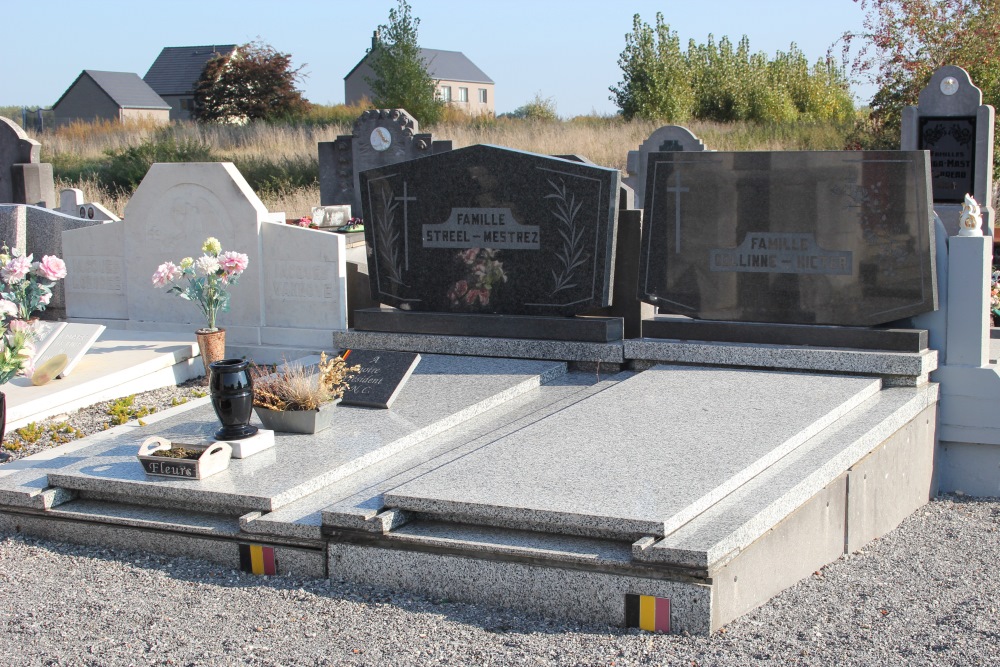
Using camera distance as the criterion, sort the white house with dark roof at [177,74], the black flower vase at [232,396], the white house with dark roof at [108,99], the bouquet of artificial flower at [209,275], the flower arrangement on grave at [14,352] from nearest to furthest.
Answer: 1. the black flower vase at [232,396]
2. the flower arrangement on grave at [14,352]
3. the bouquet of artificial flower at [209,275]
4. the white house with dark roof at [108,99]
5. the white house with dark roof at [177,74]

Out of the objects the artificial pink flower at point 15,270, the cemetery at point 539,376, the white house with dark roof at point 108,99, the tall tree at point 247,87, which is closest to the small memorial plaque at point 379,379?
the cemetery at point 539,376

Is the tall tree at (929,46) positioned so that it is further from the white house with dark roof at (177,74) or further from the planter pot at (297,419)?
the white house with dark roof at (177,74)

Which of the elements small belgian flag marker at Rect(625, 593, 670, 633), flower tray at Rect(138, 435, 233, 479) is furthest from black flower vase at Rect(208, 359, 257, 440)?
small belgian flag marker at Rect(625, 593, 670, 633)

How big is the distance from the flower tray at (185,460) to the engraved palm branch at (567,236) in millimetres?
3023

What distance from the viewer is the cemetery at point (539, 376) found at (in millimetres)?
4109

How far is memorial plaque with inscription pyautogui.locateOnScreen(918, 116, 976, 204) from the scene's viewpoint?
11664mm

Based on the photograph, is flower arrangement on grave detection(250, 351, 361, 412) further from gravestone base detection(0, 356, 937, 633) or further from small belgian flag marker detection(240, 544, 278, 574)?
small belgian flag marker detection(240, 544, 278, 574)

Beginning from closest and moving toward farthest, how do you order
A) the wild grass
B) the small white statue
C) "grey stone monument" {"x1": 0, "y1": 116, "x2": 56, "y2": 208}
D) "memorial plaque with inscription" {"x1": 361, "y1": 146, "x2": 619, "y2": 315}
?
the small white statue → "memorial plaque with inscription" {"x1": 361, "y1": 146, "x2": 619, "y2": 315} → "grey stone monument" {"x1": 0, "y1": 116, "x2": 56, "y2": 208} → the wild grass

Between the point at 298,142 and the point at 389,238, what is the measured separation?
1942 centimetres

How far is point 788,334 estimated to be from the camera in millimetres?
6582

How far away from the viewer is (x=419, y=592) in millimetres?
4145

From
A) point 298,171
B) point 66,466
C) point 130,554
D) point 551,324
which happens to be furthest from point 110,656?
point 298,171

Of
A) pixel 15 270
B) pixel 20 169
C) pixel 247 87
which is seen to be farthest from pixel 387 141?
pixel 247 87

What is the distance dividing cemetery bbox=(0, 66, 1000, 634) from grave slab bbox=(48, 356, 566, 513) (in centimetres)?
2
